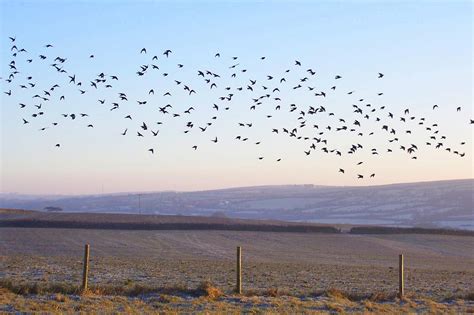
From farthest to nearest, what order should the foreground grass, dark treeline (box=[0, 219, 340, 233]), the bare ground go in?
dark treeline (box=[0, 219, 340, 233]) < the bare ground < the foreground grass

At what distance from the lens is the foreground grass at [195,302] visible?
1816cm

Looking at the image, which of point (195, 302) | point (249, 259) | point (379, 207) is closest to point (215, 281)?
point (195, 302)

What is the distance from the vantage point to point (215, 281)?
25938mm

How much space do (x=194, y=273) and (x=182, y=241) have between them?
31252 mm

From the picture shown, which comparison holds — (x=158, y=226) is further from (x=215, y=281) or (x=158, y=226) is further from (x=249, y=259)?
(x=215, y=281)

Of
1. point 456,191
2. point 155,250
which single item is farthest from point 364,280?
point 456,191

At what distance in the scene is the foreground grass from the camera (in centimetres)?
1816

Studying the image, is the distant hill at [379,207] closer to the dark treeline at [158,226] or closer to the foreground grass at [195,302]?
the dark treeline at [158,226]

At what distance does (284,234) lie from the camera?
75062 millimetres

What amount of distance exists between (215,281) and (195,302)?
21.3 ft

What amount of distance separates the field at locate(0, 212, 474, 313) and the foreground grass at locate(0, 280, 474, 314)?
1.1 inches

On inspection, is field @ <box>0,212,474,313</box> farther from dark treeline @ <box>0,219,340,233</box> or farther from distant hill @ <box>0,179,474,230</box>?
Answer: distant hill @ <box>0,179,474,230</box>

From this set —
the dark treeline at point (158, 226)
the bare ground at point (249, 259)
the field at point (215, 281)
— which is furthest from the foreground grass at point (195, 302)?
the dark treeline at point (158, 226)

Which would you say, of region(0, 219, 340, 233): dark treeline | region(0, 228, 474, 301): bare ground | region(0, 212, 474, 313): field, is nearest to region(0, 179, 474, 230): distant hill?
region(0, 219, 340, 233): dark treeline
